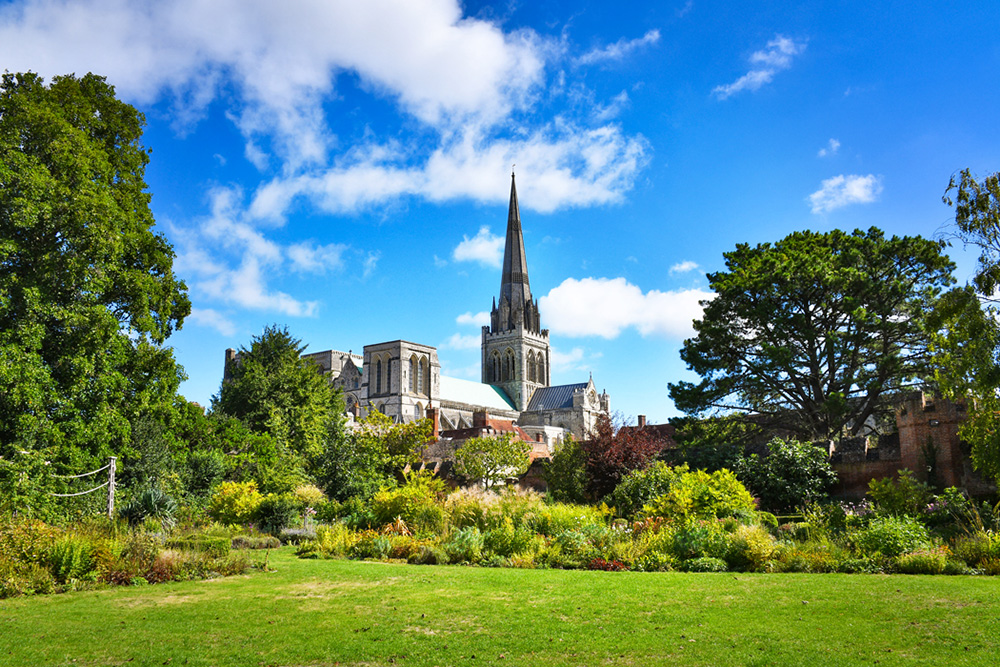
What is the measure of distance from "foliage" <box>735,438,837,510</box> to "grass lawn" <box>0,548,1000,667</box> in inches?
472

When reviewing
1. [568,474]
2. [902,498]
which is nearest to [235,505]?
[568,474]

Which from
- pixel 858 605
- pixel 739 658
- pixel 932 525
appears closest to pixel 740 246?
pixel 932 525

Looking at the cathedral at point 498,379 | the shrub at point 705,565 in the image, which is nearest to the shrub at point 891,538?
the shrub at point 705,565

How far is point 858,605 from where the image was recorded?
8133 millimetres

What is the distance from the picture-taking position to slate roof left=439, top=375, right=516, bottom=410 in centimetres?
9364

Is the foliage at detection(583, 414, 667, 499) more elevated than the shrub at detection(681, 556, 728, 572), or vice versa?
the foliage at detection(583, 414, 667, 499)

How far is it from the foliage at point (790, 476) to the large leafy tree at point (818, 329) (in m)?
3.36

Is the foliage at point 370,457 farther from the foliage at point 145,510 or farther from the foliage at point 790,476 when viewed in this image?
the foliage at point 790,476

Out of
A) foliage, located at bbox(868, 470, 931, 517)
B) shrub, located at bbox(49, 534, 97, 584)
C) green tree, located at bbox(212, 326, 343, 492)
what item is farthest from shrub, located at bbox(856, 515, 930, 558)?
green tree, located at bbox(212, 326, 343, 492)

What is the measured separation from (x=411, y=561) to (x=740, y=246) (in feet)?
70.7

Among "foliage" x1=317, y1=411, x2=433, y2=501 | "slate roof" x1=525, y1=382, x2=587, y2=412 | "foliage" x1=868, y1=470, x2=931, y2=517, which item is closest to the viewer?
"foliage" x1=868, y1=470, x2=931, y2=517

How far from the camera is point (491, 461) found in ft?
92.6

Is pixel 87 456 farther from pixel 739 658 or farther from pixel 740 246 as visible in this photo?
pixel 740 246

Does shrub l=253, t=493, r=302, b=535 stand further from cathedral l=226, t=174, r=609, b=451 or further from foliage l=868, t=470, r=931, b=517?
cathedral l=226, t=174, r=609, b=451
